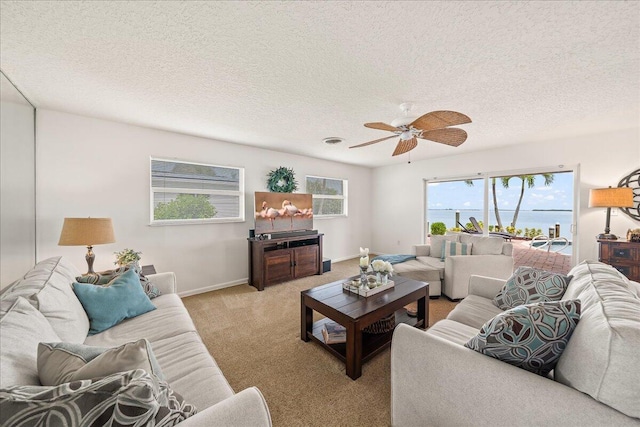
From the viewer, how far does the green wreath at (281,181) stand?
4.40m

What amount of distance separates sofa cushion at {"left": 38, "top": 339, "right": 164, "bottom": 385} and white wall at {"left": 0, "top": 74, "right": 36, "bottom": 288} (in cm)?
202

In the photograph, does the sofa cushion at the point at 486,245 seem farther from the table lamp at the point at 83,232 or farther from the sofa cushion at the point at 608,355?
the table lamp at the point at 83,232

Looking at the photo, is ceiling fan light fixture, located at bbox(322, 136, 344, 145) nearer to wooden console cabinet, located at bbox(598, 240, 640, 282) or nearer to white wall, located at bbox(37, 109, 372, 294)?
white wall, located at bbox(37, 109, 372, 294)

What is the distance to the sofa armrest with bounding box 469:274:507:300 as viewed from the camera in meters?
2.17

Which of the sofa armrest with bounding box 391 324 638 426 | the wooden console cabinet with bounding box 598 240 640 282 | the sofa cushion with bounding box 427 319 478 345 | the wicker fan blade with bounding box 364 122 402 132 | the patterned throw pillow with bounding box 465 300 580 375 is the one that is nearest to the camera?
the sofa armrest with bounding box 391 324 638 426

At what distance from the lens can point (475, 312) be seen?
1.92m

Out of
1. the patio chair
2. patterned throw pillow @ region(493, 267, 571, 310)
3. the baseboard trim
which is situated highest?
the patio chair

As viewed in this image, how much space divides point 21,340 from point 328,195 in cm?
498

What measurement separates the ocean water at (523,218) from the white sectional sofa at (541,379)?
3246 millimetres

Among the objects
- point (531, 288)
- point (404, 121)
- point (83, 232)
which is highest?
point (404, 121)

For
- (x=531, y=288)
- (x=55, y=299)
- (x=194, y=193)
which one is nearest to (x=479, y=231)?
(x=531, y=288)

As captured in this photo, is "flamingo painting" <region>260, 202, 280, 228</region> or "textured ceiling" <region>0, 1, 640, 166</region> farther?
"flamingo painting" <region>260, 202, 280, 228</region>

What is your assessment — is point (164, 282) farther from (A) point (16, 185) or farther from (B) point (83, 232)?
(A) point (16, 185)

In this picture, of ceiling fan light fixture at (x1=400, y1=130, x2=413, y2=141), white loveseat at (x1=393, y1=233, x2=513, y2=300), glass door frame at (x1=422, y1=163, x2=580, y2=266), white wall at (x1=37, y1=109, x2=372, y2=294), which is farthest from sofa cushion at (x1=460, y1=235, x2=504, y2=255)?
white wall at (x1=37, y1=109, x2=372, y2=294)
